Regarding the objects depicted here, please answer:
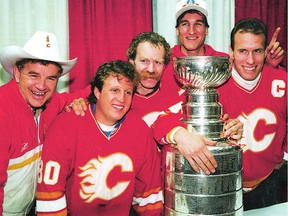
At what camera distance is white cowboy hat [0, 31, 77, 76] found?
142 centimetres

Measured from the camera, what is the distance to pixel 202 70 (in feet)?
3.84

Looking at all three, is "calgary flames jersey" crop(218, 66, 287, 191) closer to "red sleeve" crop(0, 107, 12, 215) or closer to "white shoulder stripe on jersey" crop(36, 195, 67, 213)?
"white shoulder stripe on jersey" crop(36, 195, 67, 213)

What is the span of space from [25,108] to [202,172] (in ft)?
2.50

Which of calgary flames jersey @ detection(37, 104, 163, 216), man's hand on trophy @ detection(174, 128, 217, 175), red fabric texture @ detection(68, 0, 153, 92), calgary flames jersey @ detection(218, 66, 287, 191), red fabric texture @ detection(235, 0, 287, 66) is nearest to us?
man's hand on trophy @ detection(174, 128, 217, 175)

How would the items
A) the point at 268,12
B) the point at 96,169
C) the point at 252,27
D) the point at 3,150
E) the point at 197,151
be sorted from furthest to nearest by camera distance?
1. the point at 268,12
2. the point at 252,27
3. the point at 96,169
4. the point at 3,150
5. the point at 197,151

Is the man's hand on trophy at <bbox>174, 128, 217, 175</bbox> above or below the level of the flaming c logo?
above

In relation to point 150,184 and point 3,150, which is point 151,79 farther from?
point 3,150

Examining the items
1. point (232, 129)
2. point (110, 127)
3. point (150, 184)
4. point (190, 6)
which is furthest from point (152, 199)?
point (190, 6)

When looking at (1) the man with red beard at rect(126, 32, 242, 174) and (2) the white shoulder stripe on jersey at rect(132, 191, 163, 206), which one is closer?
(2) the white shoulder stripe on jersey at rect(132, 191, 163, 206)

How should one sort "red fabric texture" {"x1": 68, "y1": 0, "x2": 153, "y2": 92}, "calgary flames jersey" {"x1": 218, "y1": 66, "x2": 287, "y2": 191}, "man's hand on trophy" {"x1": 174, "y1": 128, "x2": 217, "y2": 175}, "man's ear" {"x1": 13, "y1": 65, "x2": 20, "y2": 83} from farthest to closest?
"red fabric texture" {"x1": 68, "y1": 0, "x2": 153, "y2": 92} → "calgary flames jersey" {"x1": 218, "y1": 66, "x2": 287, "y2": 191} → "man's ear" {"x1": 13, "y1": 65, "x2": 20, "y2": 83} → "man's hand on trophy" {"x1": 174, "y1": 128, "x2": 217, "y2": 175}

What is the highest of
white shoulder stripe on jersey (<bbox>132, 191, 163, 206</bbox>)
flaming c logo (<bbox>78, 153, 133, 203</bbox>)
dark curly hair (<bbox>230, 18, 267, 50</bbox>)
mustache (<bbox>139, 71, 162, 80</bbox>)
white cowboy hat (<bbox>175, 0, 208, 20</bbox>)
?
white cowboy hat (<bbox>175, 0, 208, 20</bbox>)

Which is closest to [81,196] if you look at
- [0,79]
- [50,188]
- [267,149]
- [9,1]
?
[50,188]

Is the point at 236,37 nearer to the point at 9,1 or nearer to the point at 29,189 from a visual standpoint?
the point at 29,189

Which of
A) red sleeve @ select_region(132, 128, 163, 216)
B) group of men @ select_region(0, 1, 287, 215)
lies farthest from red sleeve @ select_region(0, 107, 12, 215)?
red sleeve @ select_region(132, 128, 163, 216)
